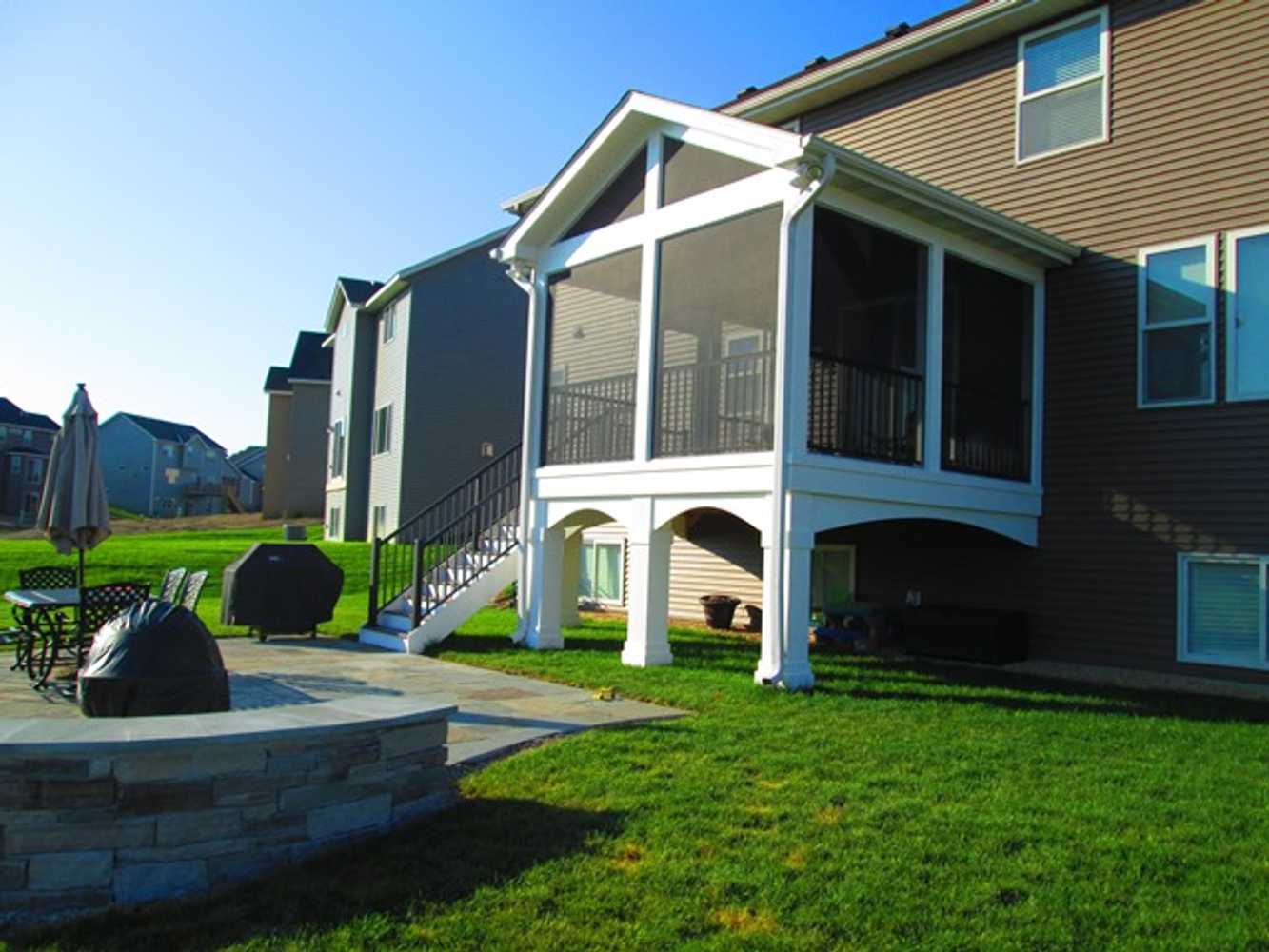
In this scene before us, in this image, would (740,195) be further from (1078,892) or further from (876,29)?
(1078,892)

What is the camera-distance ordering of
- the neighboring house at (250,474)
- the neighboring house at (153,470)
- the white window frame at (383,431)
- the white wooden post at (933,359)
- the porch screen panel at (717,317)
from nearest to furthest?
the porch screen panel at (717,317), the white wooden post at (933,359), the white window frame at (383,431), the neighboring house at (153,470), the neighboring house at (250,474)

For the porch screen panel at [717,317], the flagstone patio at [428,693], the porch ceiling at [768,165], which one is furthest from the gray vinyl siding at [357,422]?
the porch screen panel at [717,317]

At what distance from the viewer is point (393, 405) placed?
25.0m

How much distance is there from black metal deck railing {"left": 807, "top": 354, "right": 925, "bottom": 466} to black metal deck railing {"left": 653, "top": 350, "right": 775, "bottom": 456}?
434 millimetres

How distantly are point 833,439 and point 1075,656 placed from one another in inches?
147

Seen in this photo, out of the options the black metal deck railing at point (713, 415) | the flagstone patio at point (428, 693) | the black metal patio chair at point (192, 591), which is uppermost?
the black metal deck railing at point (713, 415)

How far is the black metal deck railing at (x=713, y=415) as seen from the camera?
29.8 feet

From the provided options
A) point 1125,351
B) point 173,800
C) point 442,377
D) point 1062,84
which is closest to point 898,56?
point 1062,84

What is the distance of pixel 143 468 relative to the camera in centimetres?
5862

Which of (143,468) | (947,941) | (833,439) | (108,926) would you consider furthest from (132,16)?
(143,468)

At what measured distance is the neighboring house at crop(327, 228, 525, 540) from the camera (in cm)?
2416

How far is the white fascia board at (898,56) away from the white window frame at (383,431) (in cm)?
1387

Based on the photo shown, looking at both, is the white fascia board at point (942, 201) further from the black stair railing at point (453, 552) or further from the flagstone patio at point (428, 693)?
the black stair railing at point (453, 552)

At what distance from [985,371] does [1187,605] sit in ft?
10.3
